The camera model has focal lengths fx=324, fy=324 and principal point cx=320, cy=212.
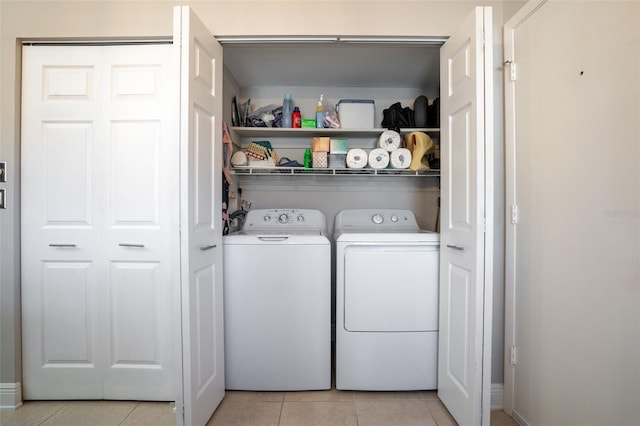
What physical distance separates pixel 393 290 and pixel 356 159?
3.39 ft

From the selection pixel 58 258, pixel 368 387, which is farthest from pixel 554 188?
pixel 58 258

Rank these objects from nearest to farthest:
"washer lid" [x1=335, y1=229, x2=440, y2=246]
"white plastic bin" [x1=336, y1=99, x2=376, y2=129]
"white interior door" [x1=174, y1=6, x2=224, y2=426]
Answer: "white interior door" [x1=174, y1=6, x2=224, y2=426] → "washer lid" [x1=335, y1=229, x2=440, y2=246] → "white plastic bin" [x1=336, y1=99, x2=376, y2=129]

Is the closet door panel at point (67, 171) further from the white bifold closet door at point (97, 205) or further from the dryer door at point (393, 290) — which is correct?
the dryer door at point (393, 290)

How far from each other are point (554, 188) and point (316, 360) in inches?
63.0

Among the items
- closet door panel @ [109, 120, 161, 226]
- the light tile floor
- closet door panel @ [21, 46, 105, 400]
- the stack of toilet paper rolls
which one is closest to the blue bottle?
the stack of toilet paper rolls

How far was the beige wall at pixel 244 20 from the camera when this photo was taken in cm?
184

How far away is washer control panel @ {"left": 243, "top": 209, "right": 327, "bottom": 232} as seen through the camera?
99.5 inches

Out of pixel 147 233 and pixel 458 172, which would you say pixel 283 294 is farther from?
pixel 458 172

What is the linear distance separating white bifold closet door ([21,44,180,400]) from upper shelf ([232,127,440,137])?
0.76m

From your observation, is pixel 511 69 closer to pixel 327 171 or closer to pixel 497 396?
pixel 327 171

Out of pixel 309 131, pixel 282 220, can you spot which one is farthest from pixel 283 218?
pixel 309 131

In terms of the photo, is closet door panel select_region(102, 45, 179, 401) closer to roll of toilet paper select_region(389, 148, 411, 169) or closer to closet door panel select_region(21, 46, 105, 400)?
closet door panel select_region(21, 46, 105, 400)

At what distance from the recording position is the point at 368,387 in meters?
2.01

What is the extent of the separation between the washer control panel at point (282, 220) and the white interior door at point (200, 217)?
61 centimetres
